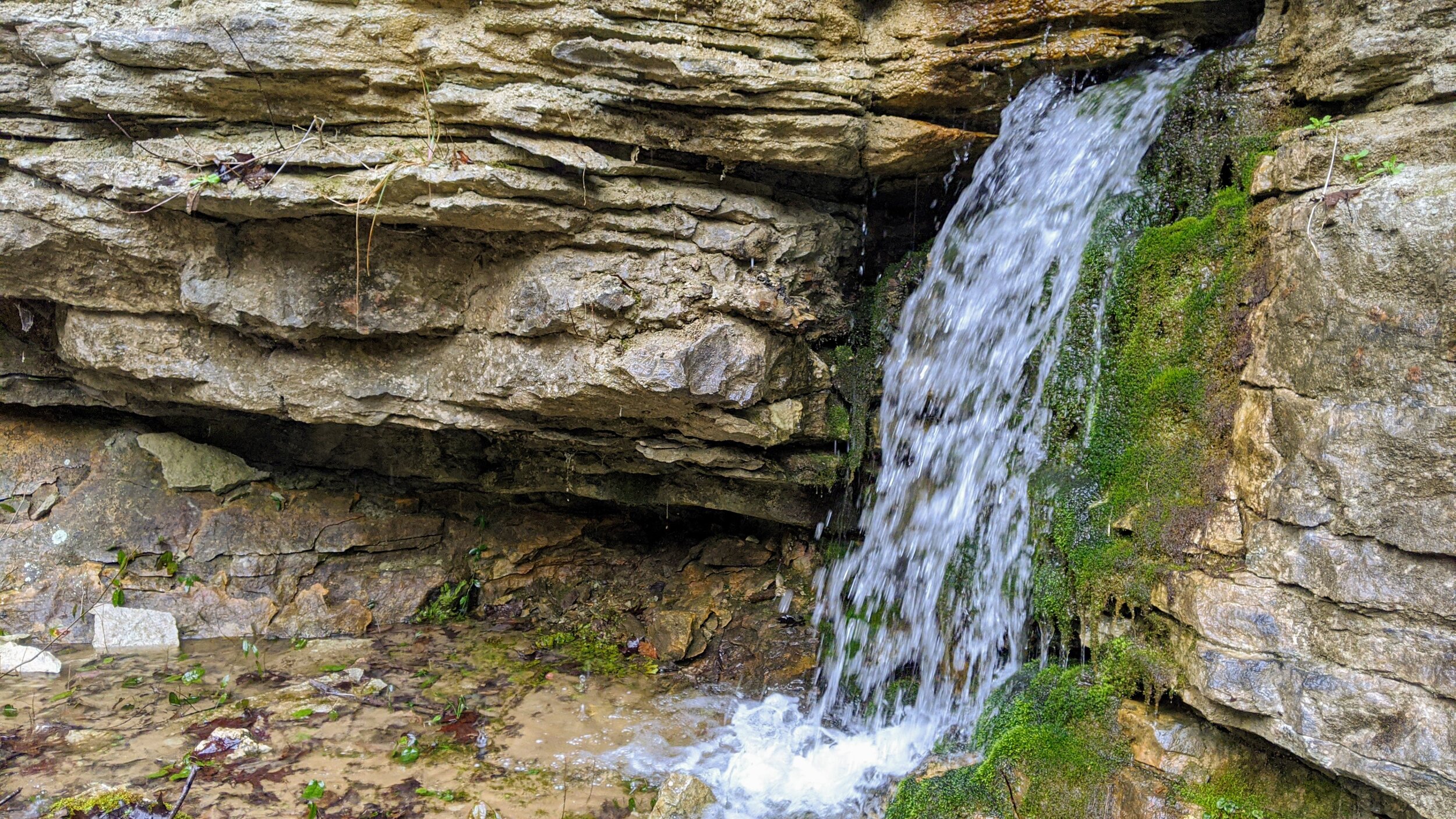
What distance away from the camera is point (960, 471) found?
5184mm

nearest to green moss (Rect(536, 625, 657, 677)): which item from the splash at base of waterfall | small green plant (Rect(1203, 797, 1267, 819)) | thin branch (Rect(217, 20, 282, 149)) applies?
the splash at base of waterfall

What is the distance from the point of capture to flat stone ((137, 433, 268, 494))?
6.60 meters

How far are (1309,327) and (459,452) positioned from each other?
6.11 meters

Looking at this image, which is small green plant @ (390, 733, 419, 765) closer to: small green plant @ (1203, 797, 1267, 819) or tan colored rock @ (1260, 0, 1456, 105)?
small green plant @ (1203, 797, 1267, 819)

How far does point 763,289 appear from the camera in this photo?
16.6 ft

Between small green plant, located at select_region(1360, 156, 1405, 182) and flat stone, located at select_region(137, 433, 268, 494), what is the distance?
7992mm

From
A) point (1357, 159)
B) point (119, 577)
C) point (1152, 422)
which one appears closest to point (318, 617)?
point (119, 577)

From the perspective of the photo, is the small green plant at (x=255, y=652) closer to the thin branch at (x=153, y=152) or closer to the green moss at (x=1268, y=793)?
the thin branch at (x=153, y=152)

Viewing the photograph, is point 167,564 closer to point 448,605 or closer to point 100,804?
point 448,605

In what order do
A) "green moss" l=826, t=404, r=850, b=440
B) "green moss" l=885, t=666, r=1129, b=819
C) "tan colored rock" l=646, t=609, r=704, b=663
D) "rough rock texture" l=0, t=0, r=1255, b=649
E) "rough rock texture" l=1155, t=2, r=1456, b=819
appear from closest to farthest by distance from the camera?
"rough rock texture" l=1155, t=2, r=1456, b=819, "green moss" l=885, t=666, r=1129, b=819, "rough rock texture" l=0, t=0, r=1255, b=649, "green moss" l=826, t=404, r=850, b=440, "tan colored rock" l=646, t=609, r=704, b=663

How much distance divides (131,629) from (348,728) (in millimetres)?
2496

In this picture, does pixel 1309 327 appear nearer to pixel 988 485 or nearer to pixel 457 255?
pixel 988 485

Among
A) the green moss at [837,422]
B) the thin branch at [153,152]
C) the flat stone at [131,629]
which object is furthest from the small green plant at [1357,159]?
the flat stone at [131,629]

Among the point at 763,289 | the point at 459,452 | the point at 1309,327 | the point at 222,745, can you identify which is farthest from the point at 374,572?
the point at 1309,327
